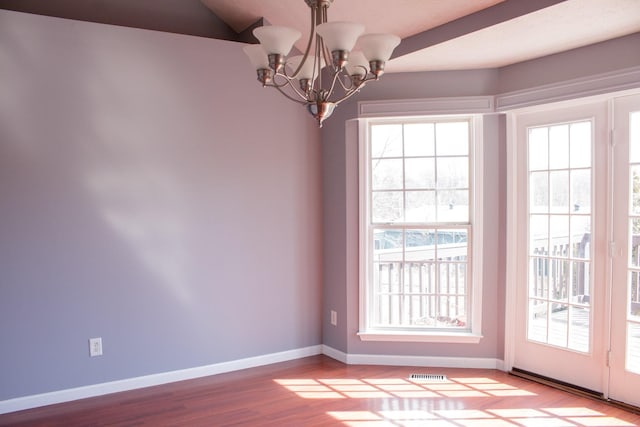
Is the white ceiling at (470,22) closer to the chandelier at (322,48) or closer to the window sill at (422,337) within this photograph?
the chandelier at (322,48)

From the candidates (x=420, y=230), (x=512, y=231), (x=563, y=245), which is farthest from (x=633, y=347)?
(x=420, y=230)

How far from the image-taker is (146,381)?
365cm

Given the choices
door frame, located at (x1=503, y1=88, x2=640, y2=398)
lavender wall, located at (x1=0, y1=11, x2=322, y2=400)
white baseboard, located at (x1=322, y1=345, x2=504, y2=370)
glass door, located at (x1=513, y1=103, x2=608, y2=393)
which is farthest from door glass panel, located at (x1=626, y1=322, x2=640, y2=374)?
lavender wall, located at (x1=0, y1=11, x2=322, y2=400)

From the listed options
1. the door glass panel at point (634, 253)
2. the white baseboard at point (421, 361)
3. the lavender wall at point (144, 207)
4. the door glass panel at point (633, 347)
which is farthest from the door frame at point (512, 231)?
the lavender wall at point (144, 207)

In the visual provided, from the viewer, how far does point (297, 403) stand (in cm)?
334

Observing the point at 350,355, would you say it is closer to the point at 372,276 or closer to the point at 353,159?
the point at 372,276

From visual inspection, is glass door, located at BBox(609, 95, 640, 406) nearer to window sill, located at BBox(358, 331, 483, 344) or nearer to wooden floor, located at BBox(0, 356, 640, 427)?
wooden floor, located at BBox(0, 356, 640, 427)

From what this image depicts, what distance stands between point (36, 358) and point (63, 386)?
27 cm

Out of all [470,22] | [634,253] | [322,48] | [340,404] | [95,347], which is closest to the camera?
[322,48]

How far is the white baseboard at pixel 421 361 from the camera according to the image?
398 cm

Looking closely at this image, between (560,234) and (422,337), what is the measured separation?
4.30 feet

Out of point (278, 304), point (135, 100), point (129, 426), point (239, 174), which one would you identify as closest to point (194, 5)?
point (135, 100)

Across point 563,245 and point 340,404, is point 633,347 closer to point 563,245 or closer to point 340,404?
point 563,245

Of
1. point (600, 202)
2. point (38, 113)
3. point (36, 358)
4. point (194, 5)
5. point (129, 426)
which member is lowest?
point (129, 426)
